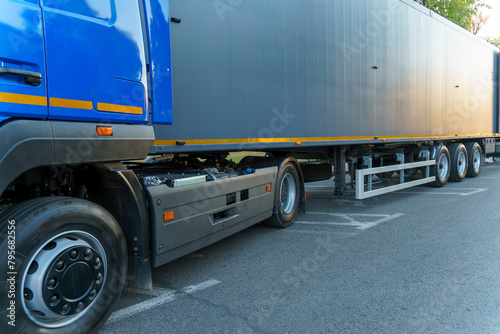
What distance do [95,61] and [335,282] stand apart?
267 centimetres

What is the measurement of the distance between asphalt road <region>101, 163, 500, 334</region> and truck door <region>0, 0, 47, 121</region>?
1.59m

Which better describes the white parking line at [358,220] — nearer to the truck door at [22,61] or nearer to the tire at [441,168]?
the tire at [441,168]

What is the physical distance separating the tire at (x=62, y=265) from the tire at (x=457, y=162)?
9.70 meters

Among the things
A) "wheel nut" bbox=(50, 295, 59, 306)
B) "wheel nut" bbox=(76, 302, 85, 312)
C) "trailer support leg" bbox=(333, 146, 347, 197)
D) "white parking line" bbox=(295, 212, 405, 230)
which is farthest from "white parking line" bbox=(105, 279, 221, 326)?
"trailer support leg" bbox=(333, 146, 347, 197)

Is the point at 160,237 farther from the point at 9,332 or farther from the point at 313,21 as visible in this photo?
the point at 313,21

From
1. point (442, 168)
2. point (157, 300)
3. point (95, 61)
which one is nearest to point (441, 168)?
point (442, 168)

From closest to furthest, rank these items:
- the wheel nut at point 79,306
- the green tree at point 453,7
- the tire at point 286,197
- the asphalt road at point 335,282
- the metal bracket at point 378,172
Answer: the wheel nut at point 79,306 → the asphalt road at point 335,282 → the tire at point 286,197 → the metal bracket at point 378,172 → the green tree at point 453,7

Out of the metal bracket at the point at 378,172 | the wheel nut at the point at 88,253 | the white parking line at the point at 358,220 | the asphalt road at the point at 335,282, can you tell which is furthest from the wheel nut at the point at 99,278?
the metal bracket at the point at 378,172

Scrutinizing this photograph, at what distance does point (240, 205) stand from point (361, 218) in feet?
8.43

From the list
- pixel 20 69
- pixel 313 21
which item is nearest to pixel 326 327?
pixel 20 69

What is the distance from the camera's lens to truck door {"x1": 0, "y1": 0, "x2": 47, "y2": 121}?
2.11 meters

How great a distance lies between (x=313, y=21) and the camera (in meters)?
5.55

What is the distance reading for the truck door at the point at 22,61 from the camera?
82.9 inches

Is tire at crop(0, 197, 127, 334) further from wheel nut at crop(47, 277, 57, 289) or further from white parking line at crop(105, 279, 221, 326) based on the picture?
white parking line at crop(105, 279, 221, 326)
